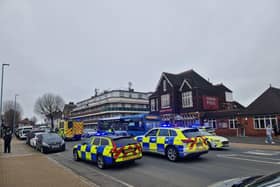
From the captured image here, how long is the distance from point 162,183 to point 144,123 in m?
14.6

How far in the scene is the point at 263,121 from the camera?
86.4ft

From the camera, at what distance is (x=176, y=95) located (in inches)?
1594

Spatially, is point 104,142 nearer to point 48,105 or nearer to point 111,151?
point 111,151

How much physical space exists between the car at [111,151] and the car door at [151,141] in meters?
1.88

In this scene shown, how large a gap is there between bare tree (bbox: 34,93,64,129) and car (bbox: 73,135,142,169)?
6415cm

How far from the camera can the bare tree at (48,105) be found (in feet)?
230

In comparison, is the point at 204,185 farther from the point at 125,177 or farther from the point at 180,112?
the point at 180,112

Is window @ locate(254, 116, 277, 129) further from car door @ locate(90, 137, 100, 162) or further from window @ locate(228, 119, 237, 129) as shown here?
car door @ locate(90, 137, 100, 162)

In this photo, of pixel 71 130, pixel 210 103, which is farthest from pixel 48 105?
pixel 210 103

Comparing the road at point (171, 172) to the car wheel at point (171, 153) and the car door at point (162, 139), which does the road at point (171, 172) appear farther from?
the car door at point (162, 139)

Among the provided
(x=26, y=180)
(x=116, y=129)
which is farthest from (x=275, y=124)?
(x=26, y=180)

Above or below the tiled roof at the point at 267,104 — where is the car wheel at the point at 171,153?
below

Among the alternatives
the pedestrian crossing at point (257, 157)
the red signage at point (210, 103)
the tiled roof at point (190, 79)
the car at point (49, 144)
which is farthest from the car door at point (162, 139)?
the tiled roof at point (190, 79)

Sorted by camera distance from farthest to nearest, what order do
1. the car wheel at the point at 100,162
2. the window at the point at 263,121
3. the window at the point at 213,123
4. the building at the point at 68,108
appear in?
the building at the point at 68,108 → the window at the point at 213,123 → the window at the point at 263,121 → the car wheel at the point at 100,162
